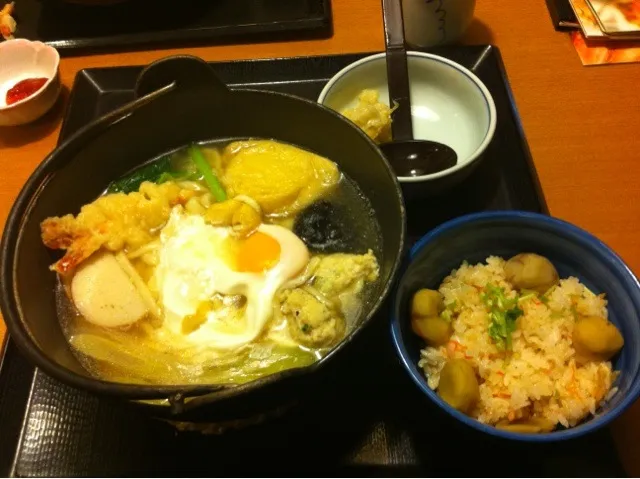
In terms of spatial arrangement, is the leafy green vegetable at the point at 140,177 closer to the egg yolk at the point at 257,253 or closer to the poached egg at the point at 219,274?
the poached egg at the point at 219,274

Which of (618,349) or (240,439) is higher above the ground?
(618,349)

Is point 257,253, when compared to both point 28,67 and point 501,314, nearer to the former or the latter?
point 501,314

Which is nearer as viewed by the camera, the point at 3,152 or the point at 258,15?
the point at 3,152

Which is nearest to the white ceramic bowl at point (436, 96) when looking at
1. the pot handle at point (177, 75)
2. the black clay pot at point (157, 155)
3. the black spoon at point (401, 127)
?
the black spoon at point (401, 127)

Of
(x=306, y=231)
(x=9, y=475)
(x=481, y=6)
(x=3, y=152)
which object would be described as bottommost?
(x=9, y=475)

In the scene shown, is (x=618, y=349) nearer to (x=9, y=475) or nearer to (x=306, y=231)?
(x=306, y=231)

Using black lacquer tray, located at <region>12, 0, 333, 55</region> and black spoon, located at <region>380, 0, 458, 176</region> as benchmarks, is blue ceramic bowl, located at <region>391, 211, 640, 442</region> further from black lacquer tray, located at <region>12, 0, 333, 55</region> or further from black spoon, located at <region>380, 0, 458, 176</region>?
black lacquer tray, located at <region>12, 0, 333, 55</region>

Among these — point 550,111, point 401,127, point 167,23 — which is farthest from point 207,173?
point 550,111

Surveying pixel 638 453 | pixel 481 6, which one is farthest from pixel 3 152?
pixel 638 453
